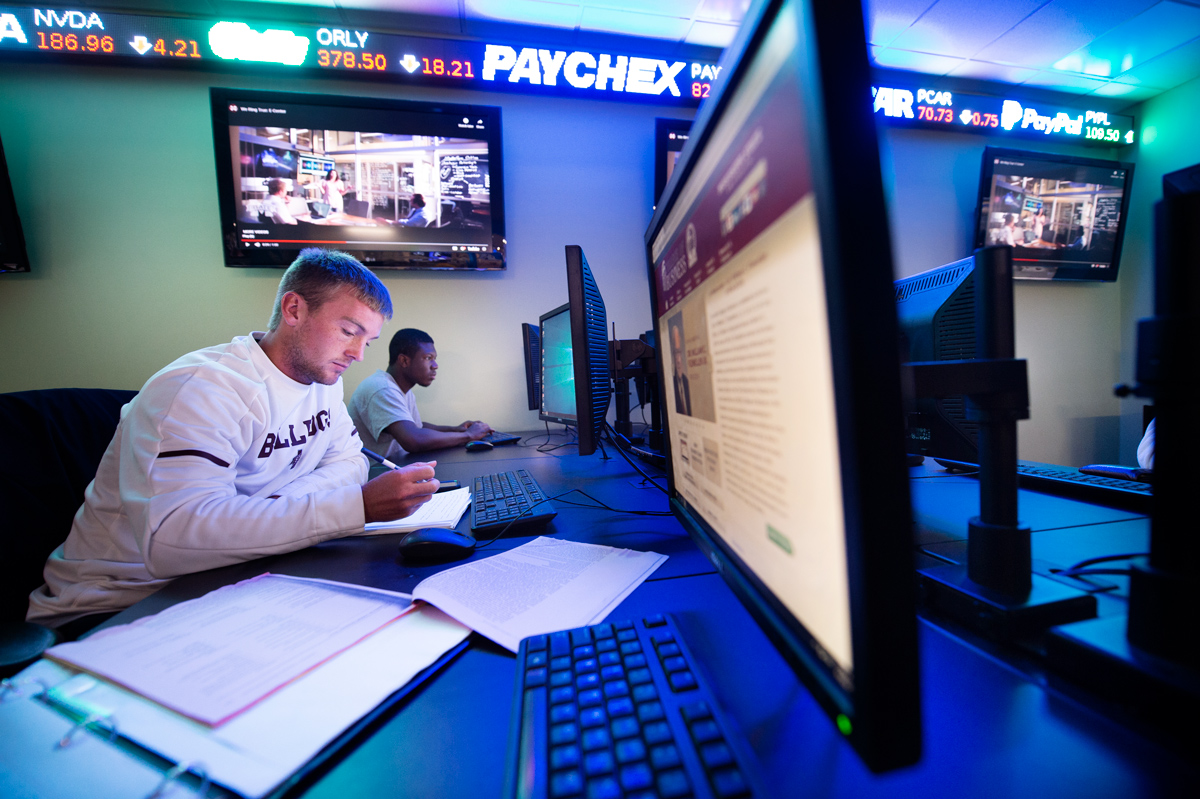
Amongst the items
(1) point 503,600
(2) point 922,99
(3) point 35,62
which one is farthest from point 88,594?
(2) point 922,99

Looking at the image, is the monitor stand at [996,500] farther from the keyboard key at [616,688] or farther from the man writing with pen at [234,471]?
the man writing with pen at [234,471]

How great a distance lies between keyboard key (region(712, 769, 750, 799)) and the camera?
0.25 m

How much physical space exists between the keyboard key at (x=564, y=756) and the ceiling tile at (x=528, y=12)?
8.65 feet

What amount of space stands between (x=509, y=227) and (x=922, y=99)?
2380mm

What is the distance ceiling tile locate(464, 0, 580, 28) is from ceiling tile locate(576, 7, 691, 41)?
0.13 feet

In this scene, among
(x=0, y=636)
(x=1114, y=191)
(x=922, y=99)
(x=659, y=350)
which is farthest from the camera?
(x=1114, y=191)

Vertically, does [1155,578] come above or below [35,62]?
below

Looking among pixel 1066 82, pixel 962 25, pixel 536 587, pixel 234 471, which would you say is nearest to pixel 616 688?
pixel 536 587

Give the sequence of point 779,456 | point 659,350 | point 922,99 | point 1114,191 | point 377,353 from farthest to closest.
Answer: point 1114,191, point 922,99, point 377,353, point 659,350, point 779,456

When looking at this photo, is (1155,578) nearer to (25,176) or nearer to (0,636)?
(0,636)

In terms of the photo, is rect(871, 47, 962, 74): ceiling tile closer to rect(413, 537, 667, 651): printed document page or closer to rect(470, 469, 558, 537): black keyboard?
rect(470, 469, 558, 537): black keyboard

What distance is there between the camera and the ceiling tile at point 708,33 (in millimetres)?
2152

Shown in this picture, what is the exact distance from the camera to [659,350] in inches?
26.8

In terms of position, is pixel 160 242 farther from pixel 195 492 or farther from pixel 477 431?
pixel 195 492
